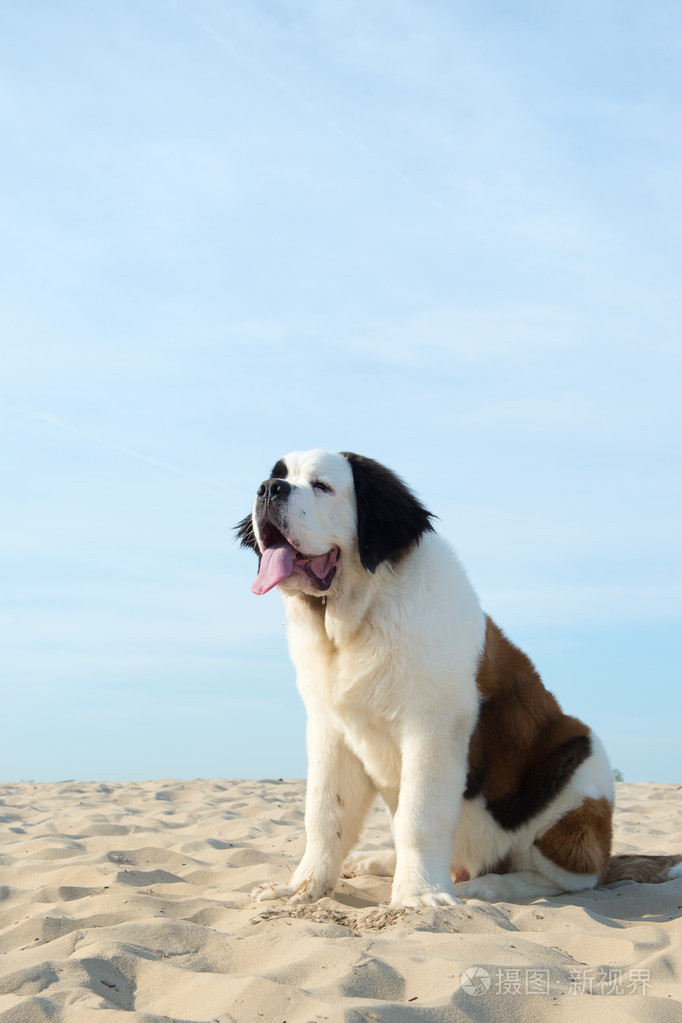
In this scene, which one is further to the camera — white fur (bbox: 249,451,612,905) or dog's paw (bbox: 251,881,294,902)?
dog's paw (bbox: 251,881,294,902)

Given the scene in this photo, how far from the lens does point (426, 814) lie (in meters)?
3.81

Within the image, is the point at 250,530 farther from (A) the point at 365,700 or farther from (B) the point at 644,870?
(B) the point at 644,870

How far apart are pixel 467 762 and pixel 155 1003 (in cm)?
177

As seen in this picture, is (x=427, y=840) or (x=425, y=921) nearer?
(x=425, y=921)

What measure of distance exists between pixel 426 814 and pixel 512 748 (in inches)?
25.7

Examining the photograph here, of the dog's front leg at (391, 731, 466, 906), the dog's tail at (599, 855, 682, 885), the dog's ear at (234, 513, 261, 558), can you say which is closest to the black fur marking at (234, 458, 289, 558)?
the dog's ear at (234, 513, 261, 558)

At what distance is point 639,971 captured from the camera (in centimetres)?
295

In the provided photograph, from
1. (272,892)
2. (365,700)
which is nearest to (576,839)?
(365,700)

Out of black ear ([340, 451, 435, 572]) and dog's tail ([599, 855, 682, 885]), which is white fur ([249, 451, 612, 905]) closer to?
black ear ([340, 451, 435, 572])

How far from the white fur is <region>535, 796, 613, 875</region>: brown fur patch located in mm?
42

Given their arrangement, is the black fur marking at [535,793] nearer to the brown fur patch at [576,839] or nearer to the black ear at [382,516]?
the brown fur patch at [576,839]

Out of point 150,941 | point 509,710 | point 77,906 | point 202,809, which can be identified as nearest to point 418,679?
point 509,710

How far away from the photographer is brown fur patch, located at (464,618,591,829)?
4.18 metres

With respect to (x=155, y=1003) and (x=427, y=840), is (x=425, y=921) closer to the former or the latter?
(x=427, y=840)
